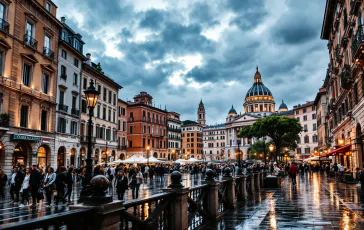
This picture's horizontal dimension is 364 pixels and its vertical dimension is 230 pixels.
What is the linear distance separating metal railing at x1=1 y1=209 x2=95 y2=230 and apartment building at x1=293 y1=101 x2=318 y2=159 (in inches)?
3895

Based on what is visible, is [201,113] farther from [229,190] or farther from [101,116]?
[229,190]

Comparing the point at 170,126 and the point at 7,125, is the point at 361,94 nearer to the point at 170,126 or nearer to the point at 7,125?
the point at 7,125

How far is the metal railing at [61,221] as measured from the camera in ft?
9.99

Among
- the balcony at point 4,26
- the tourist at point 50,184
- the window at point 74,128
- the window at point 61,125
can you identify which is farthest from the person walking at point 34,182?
the window at point 74,128

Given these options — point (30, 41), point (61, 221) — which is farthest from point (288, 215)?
point (30, 41)

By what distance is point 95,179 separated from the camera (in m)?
4.35

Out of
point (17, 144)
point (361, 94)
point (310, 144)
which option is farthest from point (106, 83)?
point (310, 144)

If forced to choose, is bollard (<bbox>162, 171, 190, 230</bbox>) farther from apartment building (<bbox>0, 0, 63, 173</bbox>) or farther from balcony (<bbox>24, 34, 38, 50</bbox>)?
balcony (<bbox>24, 34, 38, 50</bbox>)

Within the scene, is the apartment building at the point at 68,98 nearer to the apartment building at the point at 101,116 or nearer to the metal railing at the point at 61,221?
the apartment building at the point at 101,116

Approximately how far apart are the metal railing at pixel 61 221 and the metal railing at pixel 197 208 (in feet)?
13.4

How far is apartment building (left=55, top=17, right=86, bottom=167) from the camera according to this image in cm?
3475

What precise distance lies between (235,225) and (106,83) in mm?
43279

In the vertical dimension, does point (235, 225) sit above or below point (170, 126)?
below

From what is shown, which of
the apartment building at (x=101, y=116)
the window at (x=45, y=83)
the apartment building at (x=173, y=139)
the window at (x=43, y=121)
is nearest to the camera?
the window at (x=43, y=121)
